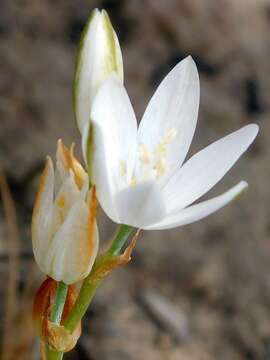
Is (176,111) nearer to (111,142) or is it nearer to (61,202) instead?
(111,142)

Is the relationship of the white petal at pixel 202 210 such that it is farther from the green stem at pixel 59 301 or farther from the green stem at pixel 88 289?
the green stem at pixel 59 301

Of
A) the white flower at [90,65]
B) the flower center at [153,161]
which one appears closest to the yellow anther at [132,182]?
the flower center at [153,161]

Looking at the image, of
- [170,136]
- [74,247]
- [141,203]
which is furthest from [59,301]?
[170,136]

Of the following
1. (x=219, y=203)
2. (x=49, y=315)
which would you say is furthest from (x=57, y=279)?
(x=219, y=203)

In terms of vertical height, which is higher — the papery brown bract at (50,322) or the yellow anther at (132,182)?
the yellow anther at (132,182)

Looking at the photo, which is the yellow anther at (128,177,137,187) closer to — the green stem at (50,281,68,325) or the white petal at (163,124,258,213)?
the white petal at (163,124,258,213)

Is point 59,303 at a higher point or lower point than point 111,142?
lower

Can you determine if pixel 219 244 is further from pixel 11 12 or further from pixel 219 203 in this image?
pixel 219 203
